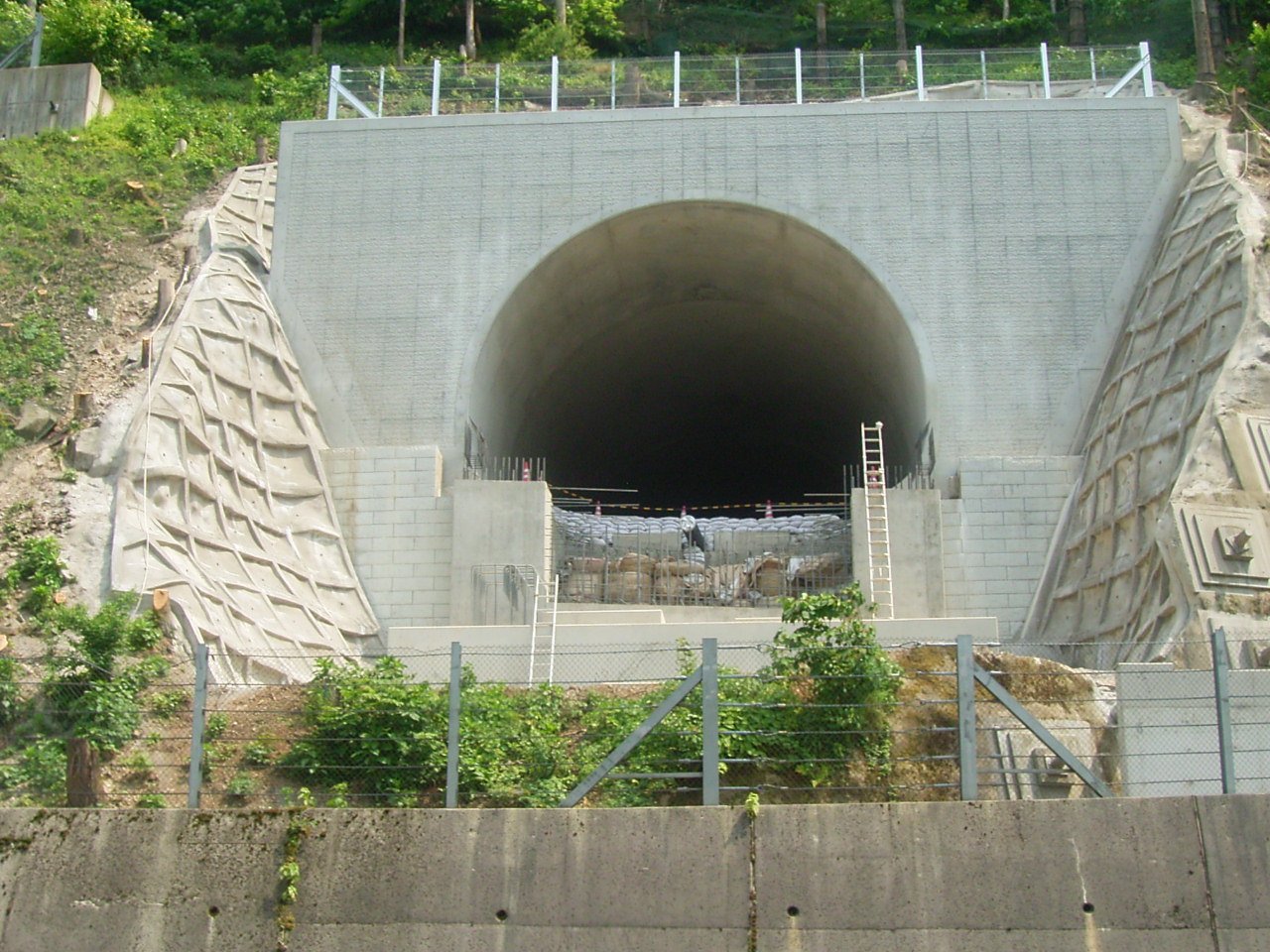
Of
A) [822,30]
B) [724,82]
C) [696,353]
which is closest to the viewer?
[724,82]

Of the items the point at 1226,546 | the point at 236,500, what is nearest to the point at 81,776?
the point at 236,500

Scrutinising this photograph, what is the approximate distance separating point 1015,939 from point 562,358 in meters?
18.2

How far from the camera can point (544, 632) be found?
18.6 metres

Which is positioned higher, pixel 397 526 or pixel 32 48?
pixel 32 48

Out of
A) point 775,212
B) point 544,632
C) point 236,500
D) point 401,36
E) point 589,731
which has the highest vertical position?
point 401,36

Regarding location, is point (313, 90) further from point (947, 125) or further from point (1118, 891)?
point (1118, 891)

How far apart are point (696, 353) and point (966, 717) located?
1949 centimetres

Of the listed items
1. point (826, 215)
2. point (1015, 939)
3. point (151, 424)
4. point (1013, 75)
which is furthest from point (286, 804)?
point (1013, 75)

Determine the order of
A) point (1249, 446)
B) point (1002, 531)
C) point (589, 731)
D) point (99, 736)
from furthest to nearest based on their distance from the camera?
1. point (1002, 531)
2. point (1249, 446)
3. point (99, 736)
4. point (589, 731)

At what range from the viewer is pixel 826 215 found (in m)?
23.2

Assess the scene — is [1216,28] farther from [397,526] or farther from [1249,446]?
[397,526]

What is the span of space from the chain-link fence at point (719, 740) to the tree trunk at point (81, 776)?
0.15ft

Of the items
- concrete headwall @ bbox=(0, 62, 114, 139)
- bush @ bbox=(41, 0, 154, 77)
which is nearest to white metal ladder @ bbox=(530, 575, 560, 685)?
concrete headwall @ bbox=(0, 62, 114, 139)

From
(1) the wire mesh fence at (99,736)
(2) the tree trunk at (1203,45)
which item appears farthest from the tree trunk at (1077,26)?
(1) the wire mesh fence at (99,736)
